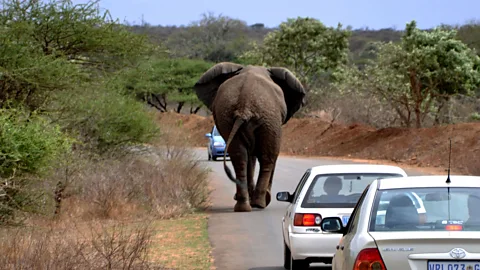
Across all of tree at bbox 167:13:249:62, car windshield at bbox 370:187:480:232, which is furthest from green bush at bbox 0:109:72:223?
tree at bbox 167:13:249:62

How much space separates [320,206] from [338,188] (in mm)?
599

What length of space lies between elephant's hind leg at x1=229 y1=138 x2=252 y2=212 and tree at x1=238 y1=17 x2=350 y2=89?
3511 centimetres

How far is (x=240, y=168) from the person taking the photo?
1897 centimetres

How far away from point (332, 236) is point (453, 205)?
3.73m

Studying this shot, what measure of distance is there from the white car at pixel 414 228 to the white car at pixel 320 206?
106 inches

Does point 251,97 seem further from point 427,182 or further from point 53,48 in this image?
point 427,182

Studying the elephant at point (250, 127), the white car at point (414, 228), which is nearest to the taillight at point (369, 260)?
the white car at point (414, 228)

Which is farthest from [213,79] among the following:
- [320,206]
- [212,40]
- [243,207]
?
[212,40]

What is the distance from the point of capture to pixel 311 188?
1182cm

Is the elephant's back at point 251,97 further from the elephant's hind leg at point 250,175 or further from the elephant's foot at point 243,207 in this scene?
the elephant's foot at point 243,207

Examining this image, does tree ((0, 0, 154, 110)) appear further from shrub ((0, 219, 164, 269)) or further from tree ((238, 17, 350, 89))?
tree ((238, 17, 350, 89))

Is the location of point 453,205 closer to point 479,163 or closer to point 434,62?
point 479,163

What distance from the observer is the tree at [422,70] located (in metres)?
38.1

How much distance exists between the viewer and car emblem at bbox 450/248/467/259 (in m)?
6.55
